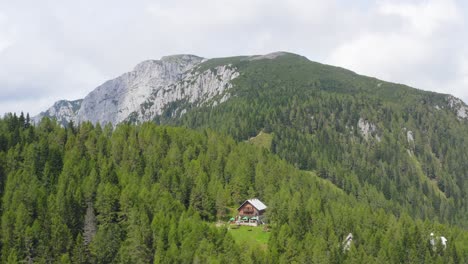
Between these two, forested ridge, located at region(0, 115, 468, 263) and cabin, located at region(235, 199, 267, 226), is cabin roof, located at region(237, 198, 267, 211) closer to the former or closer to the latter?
cabin, located at region(235, 199, 267, 226)

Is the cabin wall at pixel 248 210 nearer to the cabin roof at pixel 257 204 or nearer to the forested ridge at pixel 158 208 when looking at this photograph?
the cabin roof at pixel 257 204

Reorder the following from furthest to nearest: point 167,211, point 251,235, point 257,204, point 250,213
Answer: point 257,204
point 250,213
point 251,235
point 167,211

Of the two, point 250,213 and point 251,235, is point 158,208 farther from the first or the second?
point 250,213

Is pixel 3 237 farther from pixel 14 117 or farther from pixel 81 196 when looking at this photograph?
pixel 14 117

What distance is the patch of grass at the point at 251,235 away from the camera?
349 ft

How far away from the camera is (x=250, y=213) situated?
123938mm

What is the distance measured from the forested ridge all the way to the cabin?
377 cm

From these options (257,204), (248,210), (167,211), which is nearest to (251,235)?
(248,210)

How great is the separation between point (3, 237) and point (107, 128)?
80309mm

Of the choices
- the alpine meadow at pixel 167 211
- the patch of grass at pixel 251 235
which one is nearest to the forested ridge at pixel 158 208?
the alpine meadow at pixel 167 211

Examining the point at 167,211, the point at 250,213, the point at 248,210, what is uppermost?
the point at 167,211

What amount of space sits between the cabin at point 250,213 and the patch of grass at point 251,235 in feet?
7.55

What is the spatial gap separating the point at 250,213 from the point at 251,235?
12.3 metres

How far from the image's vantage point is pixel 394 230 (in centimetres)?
11962
